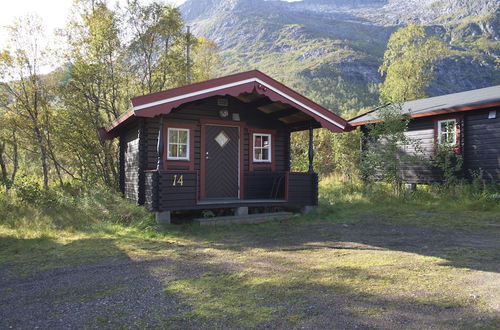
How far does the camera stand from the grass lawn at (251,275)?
3.07 metres

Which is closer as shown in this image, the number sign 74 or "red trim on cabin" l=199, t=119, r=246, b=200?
the number sign 74

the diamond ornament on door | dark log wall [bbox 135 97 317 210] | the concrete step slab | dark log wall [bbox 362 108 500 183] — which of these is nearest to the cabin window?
dark log wall [bbox 135 97 317 210]

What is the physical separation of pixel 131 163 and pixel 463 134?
35.2ft

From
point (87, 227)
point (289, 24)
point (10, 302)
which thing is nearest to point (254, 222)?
point (87, 227)

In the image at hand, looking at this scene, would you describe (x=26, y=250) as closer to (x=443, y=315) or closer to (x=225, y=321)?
(x=225, y=321)

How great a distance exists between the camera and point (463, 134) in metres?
12.2

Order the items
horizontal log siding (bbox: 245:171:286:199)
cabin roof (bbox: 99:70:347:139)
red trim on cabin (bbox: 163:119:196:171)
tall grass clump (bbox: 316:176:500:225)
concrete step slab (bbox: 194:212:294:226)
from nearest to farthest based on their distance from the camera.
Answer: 1. cabin roof (bbox: 99:70:347:139)
2. concrete step slab (bbox: 194:212:294:226)
3. red trim on cabin (bbox: 163:119:196:171)
4. tall grass clump (bbox: 316:176:500:225)
5. horizontal log siding (bbox: 245:171:286:199)

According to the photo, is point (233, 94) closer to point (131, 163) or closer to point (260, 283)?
point (131, 163)

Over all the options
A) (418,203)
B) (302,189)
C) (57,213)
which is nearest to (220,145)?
(302,189)

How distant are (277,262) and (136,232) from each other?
11.3 ft

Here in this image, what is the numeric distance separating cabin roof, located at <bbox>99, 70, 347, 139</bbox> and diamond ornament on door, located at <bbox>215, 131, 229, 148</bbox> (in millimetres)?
1074

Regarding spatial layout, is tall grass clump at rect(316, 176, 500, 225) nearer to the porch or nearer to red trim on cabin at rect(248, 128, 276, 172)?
Answer: the porch

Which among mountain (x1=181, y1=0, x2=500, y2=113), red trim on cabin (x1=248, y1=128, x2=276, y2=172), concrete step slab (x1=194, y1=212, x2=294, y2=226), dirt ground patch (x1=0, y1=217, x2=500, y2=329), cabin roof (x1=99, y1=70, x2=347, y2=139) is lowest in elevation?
dirt ground patch (x1=0, y1=217, x2=500, y2=329)

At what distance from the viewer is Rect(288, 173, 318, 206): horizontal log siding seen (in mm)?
9336
